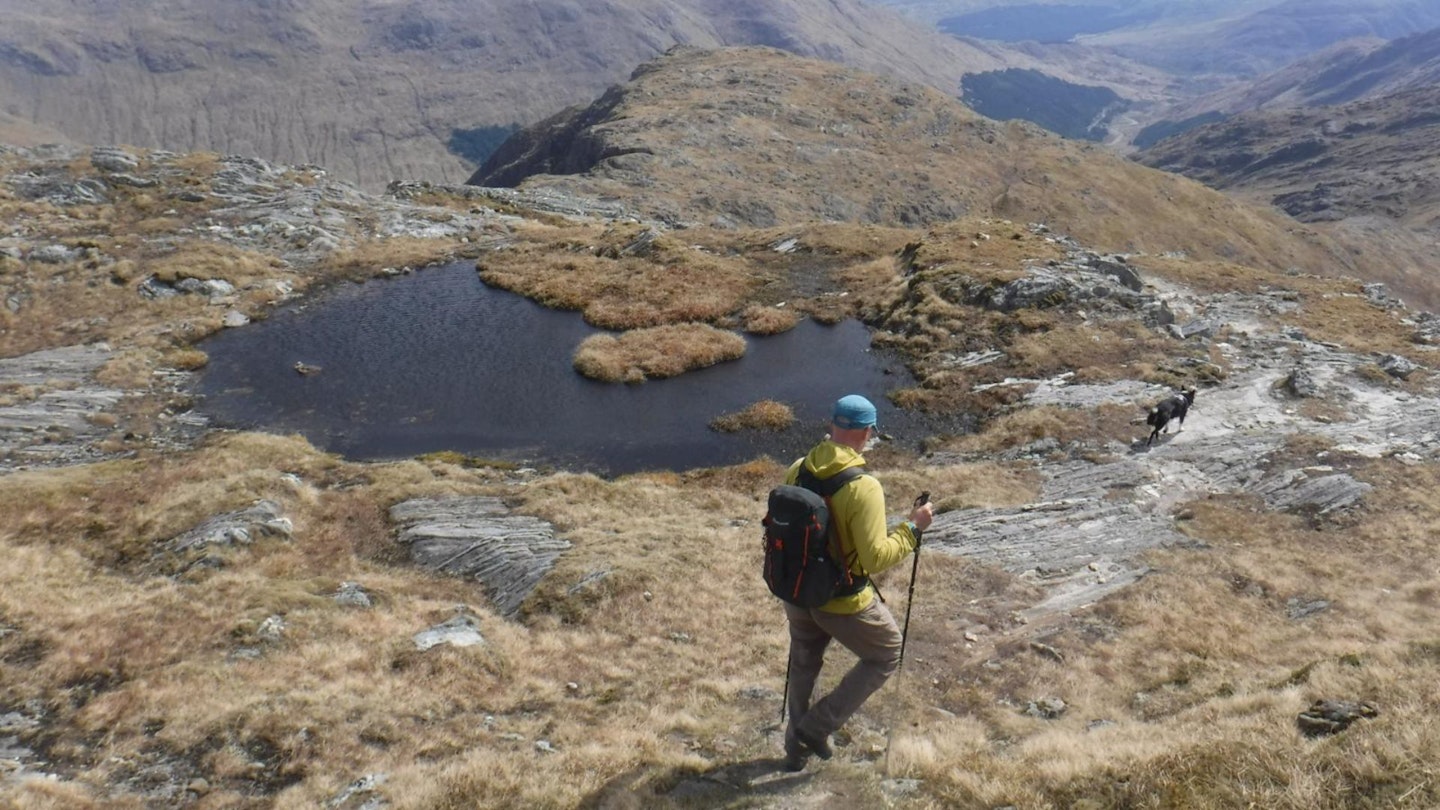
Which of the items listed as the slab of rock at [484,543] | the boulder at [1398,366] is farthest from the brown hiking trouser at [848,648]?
the boulder at [1398,366]

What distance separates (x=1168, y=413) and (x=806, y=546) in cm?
2563

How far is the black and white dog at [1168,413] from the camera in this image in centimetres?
2864

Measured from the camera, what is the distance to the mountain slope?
101 meters

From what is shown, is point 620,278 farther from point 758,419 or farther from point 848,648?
point 848,648

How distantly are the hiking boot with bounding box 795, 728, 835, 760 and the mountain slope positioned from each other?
83.0 meters

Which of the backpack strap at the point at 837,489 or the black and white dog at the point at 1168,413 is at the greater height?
the backpack strap at the point at 837,489

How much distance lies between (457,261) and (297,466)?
124 ft

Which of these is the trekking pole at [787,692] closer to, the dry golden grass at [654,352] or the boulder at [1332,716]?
the boulder at [1332,716]

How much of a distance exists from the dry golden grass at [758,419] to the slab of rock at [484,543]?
42.3 ft

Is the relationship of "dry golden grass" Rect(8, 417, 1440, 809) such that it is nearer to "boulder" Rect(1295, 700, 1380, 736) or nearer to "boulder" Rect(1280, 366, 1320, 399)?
"boulder" Rect(1295, 700, 1380, 736)

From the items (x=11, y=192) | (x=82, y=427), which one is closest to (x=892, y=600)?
(x=82, y=427)

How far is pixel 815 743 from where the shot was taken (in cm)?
1023

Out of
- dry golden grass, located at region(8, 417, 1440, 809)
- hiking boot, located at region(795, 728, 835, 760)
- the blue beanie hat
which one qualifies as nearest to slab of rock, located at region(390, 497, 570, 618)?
dry golden grass, located at region(8, 417, 1440, 809)

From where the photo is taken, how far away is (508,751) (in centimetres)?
1169
